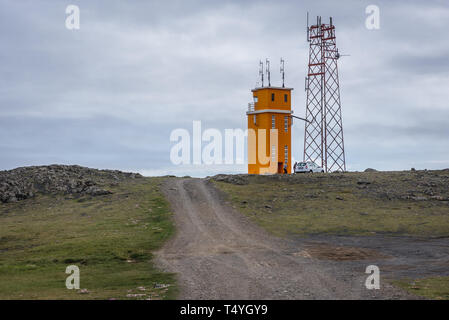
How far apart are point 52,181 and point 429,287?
45656mm

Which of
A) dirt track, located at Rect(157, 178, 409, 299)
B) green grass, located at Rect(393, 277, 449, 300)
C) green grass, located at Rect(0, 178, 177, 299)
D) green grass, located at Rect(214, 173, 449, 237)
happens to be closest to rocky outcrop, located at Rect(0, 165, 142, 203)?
green grass, located at Rect(0, 178, 177, 299)

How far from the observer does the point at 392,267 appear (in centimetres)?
2794

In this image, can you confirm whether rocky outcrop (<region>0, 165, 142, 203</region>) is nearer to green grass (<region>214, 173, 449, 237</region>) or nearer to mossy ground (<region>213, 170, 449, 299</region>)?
mossy ground (<region>213, 170, 449, 299</region>)

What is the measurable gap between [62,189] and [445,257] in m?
40.2

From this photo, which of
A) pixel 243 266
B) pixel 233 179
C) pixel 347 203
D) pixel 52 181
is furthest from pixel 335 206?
pixel 52 181

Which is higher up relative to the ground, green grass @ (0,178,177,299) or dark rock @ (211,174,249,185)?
dark rock @ (211,174,249,185)

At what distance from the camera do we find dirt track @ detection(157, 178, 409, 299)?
69.5 feet

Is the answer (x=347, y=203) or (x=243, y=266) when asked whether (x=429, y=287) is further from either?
(x=347, y=203)

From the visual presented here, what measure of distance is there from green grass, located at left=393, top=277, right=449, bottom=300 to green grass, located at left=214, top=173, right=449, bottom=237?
14882mm

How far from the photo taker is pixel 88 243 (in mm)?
35500

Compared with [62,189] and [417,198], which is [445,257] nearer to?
[417,198]

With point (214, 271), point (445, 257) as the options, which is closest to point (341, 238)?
point (445, 257)

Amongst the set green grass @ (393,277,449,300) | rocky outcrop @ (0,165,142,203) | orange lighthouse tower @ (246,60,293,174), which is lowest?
green grass @ (393,277,449,300)

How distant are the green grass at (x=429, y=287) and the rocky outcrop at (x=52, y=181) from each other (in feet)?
124
